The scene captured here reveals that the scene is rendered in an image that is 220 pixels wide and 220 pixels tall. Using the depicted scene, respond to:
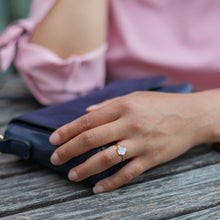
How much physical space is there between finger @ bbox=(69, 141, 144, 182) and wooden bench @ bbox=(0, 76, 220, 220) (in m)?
0.03

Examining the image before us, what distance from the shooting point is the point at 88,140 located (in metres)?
0.65

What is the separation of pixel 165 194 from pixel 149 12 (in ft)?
2.50

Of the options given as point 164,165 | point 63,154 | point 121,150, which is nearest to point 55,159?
point 63,154

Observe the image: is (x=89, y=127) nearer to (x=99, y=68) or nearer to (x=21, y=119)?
(x=21, y=119)

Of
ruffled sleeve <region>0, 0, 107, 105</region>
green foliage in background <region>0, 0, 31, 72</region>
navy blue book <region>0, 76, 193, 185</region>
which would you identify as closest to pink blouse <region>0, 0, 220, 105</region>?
ruffled sleeve <region>0, 0, 107, 105</region>

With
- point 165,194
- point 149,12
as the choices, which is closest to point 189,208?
point 165,194

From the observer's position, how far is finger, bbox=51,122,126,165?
0.66 m

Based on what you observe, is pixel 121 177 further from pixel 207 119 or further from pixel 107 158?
pixel 207 119

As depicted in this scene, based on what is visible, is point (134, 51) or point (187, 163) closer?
point (187, 163)

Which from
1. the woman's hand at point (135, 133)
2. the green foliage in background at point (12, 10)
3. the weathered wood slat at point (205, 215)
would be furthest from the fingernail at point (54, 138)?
the green foliage in background at point (12, 10)

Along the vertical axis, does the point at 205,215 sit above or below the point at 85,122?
below

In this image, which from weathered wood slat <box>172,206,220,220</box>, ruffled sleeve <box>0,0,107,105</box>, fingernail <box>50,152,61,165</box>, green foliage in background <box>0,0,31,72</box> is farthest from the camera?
green foliage in background <box>0,0,31,72</box>

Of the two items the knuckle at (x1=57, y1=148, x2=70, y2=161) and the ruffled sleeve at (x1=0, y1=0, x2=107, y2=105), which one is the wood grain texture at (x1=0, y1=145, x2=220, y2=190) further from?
the ruffled sleeve at (x1=0, y1=0, x2=107, y2=105)

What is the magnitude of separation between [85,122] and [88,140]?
2.1 inches
